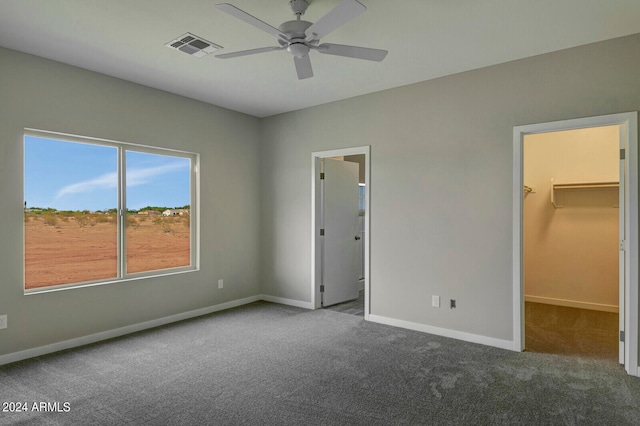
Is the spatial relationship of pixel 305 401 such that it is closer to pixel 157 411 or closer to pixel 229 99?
pixel 157 411

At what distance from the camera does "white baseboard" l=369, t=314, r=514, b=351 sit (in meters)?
3.69

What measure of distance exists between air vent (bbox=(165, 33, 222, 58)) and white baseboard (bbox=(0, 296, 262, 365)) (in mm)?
2858

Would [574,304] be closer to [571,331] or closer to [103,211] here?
[571,331]

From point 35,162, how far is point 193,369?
94.0 inches

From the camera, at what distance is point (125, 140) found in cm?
416

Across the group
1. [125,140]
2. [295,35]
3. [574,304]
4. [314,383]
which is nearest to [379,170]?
[295,35]

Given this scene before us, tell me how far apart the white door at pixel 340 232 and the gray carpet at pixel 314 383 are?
137 cm

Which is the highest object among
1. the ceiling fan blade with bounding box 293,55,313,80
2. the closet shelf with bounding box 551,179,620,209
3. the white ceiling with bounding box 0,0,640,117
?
the white ceiling with bounding box 0,0,640,117

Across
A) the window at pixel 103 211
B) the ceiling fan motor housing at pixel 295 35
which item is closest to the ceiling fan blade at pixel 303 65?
the ceiling fan motor housing at pixel 295 35

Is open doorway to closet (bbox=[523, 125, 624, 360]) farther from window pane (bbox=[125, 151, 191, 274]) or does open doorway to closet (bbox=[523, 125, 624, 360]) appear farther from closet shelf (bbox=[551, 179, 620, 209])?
window pane (bbox=[125, 151, 191, 274])

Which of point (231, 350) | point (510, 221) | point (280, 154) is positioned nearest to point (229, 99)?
point (280, 154)

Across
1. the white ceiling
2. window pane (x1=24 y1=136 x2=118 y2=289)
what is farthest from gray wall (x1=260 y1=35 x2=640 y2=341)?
window pane (x1=24 y1=136 x2=118 y2=289)

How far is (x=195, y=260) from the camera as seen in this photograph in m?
4.97

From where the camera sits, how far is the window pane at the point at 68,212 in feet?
11.7
